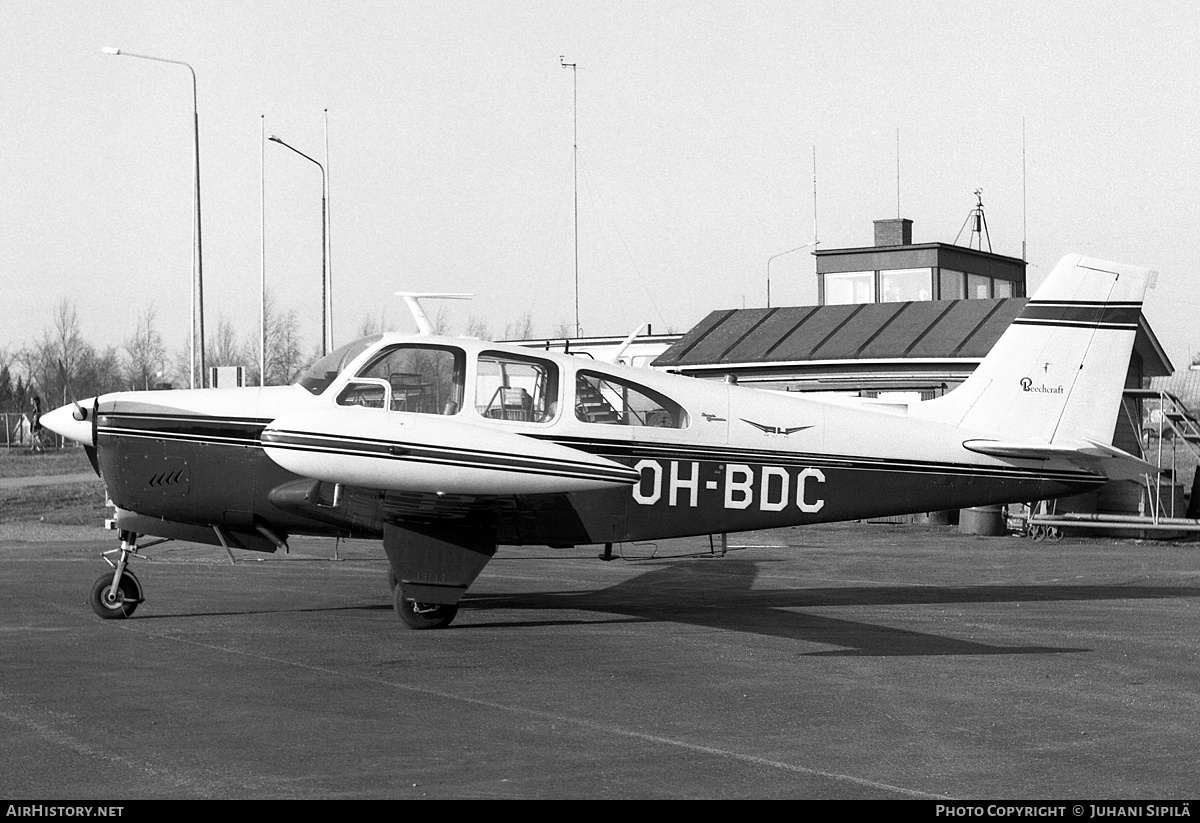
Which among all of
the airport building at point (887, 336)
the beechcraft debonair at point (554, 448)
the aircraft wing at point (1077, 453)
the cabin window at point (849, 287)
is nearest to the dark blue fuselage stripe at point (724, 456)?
the beechcraft debonair at point (554, 448)

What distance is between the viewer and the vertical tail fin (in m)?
12.1

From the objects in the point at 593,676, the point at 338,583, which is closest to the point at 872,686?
the point at 593,676

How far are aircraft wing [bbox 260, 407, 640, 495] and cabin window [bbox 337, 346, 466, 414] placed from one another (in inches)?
20.6

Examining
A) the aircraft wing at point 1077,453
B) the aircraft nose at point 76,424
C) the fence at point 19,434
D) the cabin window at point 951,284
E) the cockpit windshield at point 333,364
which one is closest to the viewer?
the cockpit windshield at point 333,364

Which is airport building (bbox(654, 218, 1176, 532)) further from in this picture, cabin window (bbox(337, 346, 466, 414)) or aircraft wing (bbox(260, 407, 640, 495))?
aircraft wing (bbox(260, 407, 640, 495))

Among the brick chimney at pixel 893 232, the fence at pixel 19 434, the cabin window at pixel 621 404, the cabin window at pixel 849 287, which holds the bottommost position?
the fence at pixel 19 434

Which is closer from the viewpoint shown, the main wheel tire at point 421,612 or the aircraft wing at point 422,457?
the aircraft wing at point 422,457

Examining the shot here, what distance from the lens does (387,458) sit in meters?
9.38

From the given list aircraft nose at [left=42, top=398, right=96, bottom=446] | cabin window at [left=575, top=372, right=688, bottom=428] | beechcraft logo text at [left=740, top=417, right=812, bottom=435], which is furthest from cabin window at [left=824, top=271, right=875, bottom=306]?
aircraft nose at [left=42, top=398, right=96, bottom=446]

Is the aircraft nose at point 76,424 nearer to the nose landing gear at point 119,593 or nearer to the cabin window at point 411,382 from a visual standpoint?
the nose landing gear at point 119,593

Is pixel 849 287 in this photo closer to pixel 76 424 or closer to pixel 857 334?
pixel 857 334

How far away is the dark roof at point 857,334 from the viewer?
2242 centimetres

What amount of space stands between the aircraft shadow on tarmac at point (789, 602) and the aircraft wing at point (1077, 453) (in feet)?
5.63

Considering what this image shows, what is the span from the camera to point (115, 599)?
11133 millimetres
